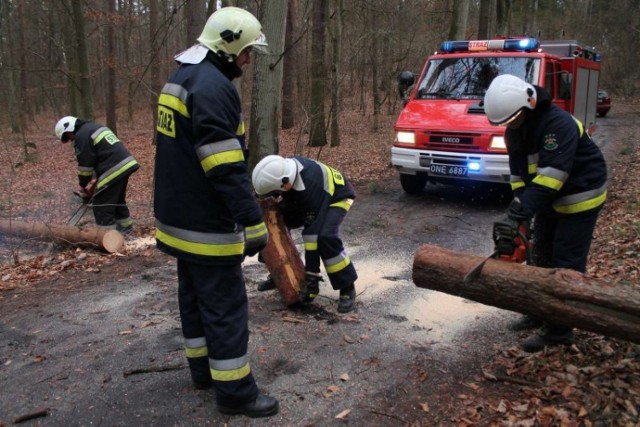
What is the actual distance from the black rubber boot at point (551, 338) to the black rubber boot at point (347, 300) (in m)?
1.46

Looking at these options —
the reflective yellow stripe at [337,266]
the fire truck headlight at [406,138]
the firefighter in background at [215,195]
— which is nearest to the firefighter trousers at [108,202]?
the reflective yellow stripe at [337,266]

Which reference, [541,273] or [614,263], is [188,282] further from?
[614,263]

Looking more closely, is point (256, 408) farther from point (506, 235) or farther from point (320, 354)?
point (506, 235)

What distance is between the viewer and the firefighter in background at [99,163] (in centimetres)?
680

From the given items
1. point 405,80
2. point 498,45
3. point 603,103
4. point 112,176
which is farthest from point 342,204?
point 603,103

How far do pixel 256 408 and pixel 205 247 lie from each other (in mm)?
994

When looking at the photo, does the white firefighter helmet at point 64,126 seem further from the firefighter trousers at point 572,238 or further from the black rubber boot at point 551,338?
the black rubber boot at point 551,338

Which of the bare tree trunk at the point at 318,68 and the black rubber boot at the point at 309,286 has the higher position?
the bare tree trunk at the point at 318,68

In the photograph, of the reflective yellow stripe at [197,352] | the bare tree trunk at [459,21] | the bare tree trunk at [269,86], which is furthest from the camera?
the bare tree trunk at [459,21]

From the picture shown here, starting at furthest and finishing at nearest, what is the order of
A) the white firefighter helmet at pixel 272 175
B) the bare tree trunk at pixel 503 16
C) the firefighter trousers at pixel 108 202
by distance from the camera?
the bare tree trunk at pixel 503 16
the firefighter trousers at pixel 108 202
the white firefighter helmet at pixel 272 175

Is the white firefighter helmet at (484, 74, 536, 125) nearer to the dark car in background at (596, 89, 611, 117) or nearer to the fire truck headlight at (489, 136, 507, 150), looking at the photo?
the fire truck headlight at (489, 136, 507, 150)

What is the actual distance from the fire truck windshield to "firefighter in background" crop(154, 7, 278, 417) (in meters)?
6.19

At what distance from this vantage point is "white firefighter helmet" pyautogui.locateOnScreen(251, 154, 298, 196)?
4062 millimetres

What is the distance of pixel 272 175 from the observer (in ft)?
13.3
